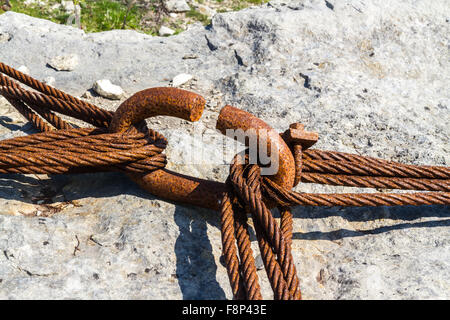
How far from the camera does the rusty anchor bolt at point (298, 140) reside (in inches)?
75.2

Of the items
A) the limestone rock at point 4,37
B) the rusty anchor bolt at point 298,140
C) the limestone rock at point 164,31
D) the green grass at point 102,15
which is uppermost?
the rusty anchor bolt at point 298,140

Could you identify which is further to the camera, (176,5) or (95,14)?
(176,5)

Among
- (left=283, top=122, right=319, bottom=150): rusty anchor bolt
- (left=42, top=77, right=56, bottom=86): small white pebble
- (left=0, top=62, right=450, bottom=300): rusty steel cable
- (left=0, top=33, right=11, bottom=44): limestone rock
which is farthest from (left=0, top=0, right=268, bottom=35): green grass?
(left=283, top=122, right=319, bottom=150): rusty anchor bolt

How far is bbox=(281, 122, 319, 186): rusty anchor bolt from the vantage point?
6.27 ft

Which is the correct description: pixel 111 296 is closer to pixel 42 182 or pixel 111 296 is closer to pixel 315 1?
pixel 42 182

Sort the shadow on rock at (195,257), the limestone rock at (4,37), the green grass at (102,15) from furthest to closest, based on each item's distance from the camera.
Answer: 1. the green grass at (102,15)
2. the limestone rock at (4,37)
3. the shadow on rock at (195,257)

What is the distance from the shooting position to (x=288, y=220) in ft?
6.18

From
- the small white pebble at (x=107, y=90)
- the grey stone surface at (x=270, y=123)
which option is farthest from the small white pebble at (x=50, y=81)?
the small white pebble at (x=107, y=90)

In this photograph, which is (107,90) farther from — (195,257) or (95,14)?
(95,14)

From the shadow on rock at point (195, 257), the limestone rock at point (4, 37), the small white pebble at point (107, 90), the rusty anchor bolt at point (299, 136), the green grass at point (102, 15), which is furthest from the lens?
the green grass at point (102, 15)

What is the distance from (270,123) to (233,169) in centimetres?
82

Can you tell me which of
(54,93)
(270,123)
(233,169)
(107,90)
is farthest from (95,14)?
(233,169)

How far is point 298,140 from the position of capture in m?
1.93

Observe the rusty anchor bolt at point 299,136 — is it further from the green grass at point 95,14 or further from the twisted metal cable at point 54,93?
the green grass at point 95,14
